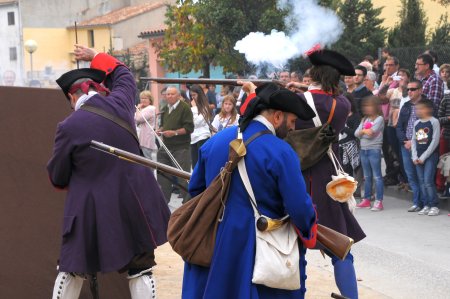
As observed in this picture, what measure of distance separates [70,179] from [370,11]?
15.6m

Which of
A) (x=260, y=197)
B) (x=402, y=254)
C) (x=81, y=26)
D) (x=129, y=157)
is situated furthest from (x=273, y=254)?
(x=81, y=26)

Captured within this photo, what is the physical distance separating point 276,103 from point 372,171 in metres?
7.96

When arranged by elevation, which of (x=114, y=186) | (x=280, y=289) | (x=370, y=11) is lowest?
(x=280, y=289)

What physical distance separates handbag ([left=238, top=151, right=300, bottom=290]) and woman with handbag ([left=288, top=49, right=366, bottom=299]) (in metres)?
1.61

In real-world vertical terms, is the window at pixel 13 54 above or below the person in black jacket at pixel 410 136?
above

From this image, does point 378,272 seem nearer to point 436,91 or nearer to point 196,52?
point 436,91

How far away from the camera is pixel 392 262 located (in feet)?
27.9

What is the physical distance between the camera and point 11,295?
20.8 ft

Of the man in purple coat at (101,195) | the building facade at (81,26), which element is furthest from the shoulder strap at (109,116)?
the building facade at (81,26)

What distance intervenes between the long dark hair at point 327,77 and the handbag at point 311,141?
15 centimetres

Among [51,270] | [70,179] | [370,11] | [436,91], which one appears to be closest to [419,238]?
[436,91]

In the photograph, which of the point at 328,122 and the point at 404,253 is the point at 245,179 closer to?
the point at 328,122

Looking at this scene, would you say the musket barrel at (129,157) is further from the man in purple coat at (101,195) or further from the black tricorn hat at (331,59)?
the black tricorn hat at (331,59)

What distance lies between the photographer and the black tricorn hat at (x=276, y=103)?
4.31 m
